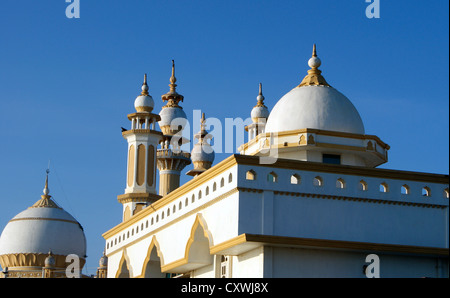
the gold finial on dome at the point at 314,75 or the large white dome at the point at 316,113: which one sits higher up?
the gold finial on dome at the point at 314,75

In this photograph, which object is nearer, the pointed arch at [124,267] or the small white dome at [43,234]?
the pointed arch at [124,267]

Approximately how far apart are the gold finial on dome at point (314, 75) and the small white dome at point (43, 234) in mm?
28559

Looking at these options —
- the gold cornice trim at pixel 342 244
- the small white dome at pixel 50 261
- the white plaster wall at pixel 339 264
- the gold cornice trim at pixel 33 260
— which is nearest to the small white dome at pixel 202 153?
the small white dome at pixel 50 261

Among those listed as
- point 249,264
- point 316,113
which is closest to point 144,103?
point 316,113

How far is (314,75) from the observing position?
92.4ft

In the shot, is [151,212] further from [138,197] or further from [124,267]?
[138,197]

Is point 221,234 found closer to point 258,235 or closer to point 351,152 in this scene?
point 258,235

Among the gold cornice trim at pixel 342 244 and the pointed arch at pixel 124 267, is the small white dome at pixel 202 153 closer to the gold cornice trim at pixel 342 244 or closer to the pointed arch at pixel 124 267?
the pointed arch at pixel 124 267

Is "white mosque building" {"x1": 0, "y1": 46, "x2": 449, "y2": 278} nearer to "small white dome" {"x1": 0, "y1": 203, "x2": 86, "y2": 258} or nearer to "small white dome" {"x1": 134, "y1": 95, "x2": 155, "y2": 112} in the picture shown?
"small white dome" {"x1": 134, "y1": 95, "x2": 155, "y2": 112}

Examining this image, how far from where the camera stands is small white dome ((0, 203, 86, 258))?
172ft

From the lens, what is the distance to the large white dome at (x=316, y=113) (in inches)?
1044

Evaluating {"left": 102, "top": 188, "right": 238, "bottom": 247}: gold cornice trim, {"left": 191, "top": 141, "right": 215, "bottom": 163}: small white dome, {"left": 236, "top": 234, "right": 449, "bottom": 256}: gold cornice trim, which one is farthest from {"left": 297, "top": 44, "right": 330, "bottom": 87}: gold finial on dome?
{"left": 191, "top": 141, "right": 215, "bottom": 163}: small white dome

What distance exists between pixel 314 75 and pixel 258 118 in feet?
38.9

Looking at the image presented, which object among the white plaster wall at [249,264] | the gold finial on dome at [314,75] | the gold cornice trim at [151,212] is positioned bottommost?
the white plaster wall at [249,264]
